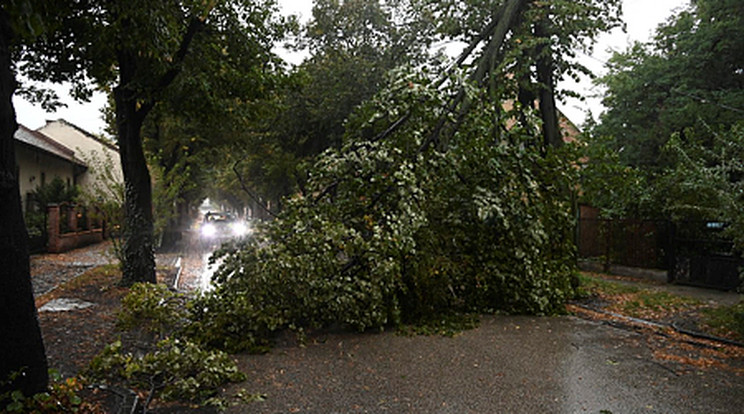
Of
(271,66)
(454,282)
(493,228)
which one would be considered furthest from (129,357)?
(271,66)

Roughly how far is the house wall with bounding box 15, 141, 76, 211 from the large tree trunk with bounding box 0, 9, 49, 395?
62.9 feet

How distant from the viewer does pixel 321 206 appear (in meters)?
8.30

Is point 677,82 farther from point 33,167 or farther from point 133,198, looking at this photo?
→ point 33,167

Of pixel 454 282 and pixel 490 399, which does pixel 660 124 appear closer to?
pixel 454 282

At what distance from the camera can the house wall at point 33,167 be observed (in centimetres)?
2231

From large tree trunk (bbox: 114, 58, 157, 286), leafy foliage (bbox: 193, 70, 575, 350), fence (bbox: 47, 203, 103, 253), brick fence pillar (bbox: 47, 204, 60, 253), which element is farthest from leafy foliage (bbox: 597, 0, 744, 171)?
brick fence pillar (bbox: 47, 204, 60, 253)

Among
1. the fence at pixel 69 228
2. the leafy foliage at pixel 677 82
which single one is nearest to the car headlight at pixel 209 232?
the fence at pixel 69 228

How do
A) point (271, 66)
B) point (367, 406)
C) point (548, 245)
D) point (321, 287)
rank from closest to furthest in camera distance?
point (367, 406) → point (321, 287) → point (548, 245) → point (271, 66)

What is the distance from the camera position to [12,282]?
3822 mm

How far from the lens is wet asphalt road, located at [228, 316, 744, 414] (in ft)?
15.6

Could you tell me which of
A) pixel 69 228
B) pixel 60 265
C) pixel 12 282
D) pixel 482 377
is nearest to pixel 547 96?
pixel 482 377

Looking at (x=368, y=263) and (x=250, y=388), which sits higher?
(x=368, y=263)

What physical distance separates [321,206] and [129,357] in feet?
12.3

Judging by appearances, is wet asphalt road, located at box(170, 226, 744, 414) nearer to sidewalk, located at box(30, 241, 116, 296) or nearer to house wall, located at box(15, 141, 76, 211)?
sidewalk, located at box(30, 241, 116, 296)
